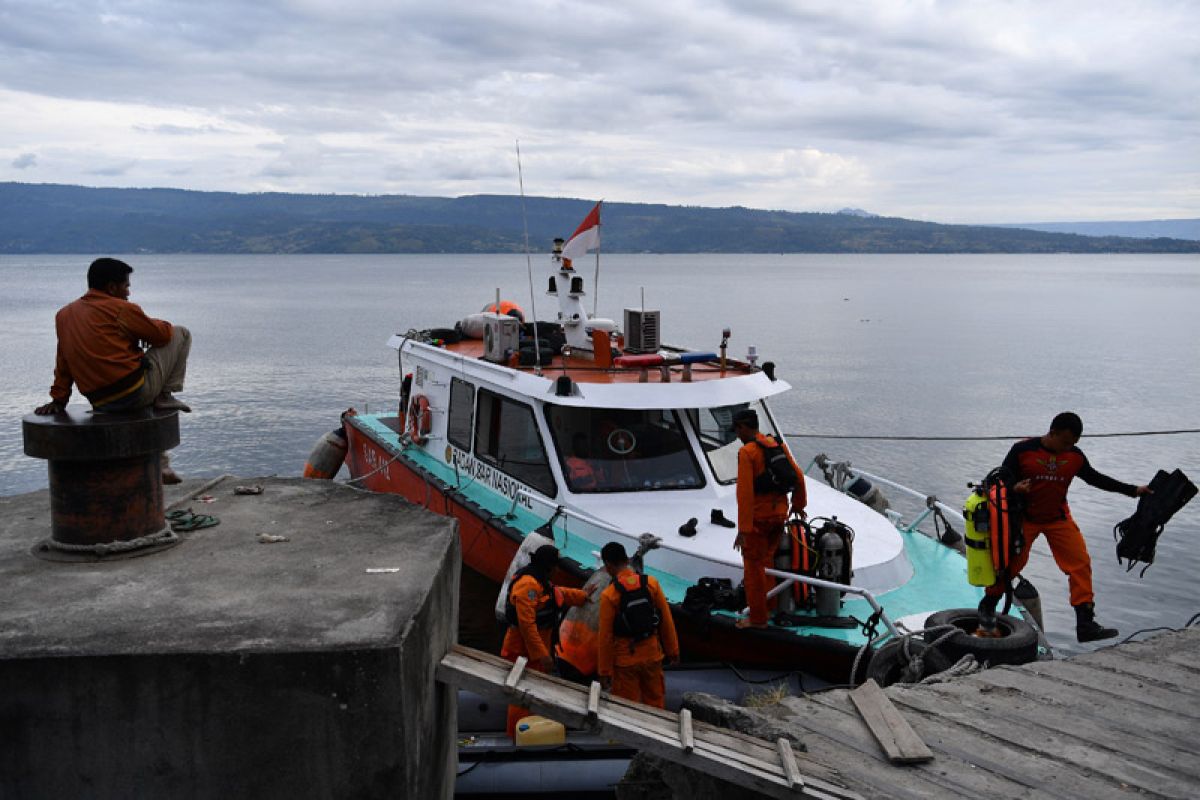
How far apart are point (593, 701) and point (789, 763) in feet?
→ 2.98

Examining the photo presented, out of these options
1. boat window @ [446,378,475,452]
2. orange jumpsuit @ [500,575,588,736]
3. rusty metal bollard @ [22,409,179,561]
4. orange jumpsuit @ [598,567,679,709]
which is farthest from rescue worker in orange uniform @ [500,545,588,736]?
boat window @ [446,378,475,452]

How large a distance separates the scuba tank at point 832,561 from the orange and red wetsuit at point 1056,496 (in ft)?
4.20

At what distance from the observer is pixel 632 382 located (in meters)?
10.1

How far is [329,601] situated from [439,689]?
721 mm

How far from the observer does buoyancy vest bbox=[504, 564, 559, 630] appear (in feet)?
23.3

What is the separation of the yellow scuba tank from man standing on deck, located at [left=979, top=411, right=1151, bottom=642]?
0.11m

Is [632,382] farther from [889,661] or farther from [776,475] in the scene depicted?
[889,661]

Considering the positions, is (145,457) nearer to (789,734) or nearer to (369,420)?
(789,734)

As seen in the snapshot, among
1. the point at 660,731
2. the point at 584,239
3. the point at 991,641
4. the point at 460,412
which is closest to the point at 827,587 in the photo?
the point at 991,641

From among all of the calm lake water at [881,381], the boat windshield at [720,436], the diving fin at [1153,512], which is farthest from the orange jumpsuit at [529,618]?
the calm lake water at [881,381]

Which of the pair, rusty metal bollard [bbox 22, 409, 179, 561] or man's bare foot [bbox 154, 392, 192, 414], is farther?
man's bare foot [bbox 154, 392, 192, 414]

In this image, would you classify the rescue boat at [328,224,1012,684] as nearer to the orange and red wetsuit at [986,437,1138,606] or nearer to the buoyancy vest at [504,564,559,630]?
the buoyancy vest at [504,564,559,630]

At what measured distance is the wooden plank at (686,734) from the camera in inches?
161

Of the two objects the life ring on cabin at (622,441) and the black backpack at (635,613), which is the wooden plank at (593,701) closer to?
the black backpack at (635,613)
